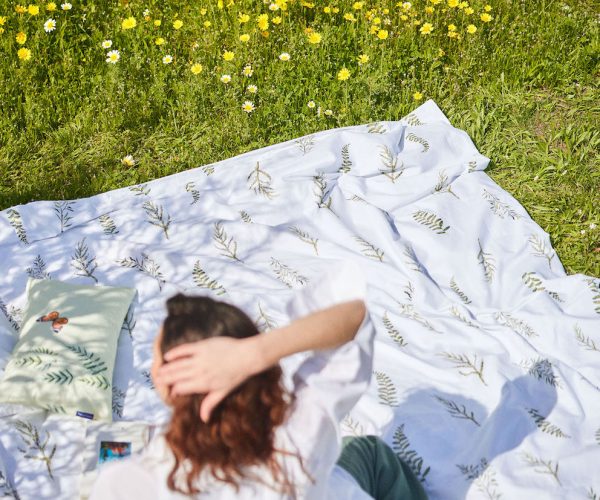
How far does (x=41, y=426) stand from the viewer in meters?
2.77

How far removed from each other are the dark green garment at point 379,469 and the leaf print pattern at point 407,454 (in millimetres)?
215

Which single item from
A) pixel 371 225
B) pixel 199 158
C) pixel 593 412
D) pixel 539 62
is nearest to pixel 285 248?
pixel 371 225

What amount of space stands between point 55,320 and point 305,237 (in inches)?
44.8

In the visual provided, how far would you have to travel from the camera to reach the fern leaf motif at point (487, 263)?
3393 millimetres

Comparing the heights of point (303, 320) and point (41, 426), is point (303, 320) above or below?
above

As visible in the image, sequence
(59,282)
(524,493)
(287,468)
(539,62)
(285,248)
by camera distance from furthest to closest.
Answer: (539,62) < (285,248) < (59,282) < (524,493) < (287,468)

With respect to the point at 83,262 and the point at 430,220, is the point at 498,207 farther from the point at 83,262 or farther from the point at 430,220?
the point at 83,262

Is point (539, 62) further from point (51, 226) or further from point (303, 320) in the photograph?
point (303, 320)

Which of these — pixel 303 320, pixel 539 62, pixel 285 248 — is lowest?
pixel 285 248

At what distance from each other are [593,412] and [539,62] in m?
2.35

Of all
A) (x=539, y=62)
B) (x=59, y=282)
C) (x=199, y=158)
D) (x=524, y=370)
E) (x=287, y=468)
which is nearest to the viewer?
(x=287, y=468)

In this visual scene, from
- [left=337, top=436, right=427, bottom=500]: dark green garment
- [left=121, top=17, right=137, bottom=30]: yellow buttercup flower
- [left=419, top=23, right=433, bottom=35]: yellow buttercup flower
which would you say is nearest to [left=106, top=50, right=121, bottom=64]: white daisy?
[left=121, top=17, right=137, bottom=30]: yellow buttercup flower

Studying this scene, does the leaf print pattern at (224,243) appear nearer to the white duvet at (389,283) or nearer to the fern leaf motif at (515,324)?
the white duvet at (389,283)

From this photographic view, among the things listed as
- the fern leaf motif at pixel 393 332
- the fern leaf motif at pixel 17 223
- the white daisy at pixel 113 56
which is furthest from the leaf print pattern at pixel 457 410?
the white daisy at pixel 113 56
